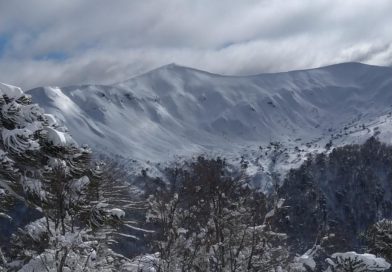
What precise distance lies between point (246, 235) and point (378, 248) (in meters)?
6.47

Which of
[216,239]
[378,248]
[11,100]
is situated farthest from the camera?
[378,248]

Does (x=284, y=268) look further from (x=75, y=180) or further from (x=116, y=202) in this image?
(x=75, y=180)

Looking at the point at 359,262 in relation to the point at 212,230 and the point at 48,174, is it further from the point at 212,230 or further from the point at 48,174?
the point at 48,174

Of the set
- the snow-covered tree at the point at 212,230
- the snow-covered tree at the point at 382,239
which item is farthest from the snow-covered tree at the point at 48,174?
the snow-covered tree at the point at 382,239

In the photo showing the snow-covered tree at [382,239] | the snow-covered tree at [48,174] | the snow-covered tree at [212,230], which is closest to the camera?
the snow-covered tree at [48,174]

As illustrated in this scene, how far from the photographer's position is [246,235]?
15.4m

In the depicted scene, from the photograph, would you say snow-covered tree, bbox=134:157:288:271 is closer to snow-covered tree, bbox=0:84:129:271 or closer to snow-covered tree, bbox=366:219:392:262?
snow-covered tree, bbox=366:219:392:262

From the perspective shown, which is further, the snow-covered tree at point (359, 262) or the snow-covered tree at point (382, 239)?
the snow-covered tree at point (382, 239)

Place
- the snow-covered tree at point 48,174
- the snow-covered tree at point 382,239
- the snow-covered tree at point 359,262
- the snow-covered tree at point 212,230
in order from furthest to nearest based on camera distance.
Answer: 1. the snow-covered tree at point 382,239
2. the snow-covered tree at point 212,230
3. the snow-covered tree at point 359,262
4. the snow-covered tree at point 48,174

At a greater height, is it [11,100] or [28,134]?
[11,100]

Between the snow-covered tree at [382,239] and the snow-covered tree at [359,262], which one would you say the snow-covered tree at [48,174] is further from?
the snow-covered tree at [382,239]

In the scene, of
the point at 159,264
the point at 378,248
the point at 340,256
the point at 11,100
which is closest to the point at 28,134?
the point at 11,100

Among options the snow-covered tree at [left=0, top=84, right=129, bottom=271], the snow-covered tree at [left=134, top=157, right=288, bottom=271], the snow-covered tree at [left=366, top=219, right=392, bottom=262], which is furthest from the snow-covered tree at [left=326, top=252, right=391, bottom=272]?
the snow-covered tree at [left=0, top=84, right=129, bottom=271]

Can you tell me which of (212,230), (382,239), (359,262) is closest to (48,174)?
(212,230)
